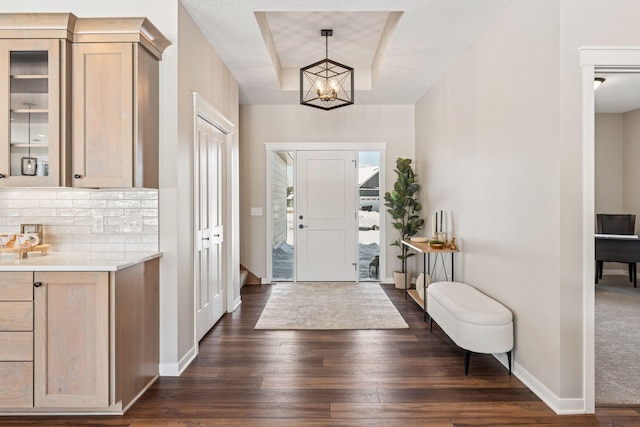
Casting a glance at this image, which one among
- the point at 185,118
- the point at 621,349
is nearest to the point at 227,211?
the point at 185,118

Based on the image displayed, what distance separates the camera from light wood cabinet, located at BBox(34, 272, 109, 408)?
2166mm

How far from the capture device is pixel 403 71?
4273mm

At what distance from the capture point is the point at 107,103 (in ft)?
8.07

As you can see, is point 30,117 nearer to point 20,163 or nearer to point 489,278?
point 20,163

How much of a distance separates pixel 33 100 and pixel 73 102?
253 mm

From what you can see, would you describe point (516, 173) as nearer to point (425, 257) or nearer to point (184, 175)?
point (425, 257)

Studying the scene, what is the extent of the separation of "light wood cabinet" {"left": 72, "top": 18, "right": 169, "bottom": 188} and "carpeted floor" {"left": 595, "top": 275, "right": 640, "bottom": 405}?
11.1ft

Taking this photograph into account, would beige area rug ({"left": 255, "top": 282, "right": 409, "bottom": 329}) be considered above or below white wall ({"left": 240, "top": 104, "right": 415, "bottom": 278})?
below

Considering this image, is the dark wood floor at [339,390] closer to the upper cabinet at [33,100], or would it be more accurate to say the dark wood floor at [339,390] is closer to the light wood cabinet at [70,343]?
the light wood cabinet at [70,343]

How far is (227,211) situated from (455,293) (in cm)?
258

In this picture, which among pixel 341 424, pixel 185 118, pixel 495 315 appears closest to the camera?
pixel 341 424

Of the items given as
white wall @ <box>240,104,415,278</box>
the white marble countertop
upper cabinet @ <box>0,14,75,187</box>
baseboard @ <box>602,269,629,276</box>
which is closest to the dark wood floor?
the white marble countertop

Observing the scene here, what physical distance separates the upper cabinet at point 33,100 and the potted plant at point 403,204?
4.00 m

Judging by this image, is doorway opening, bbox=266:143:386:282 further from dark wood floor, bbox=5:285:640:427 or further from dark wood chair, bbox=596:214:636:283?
dark wood chair, bbox=596:214:636:283
